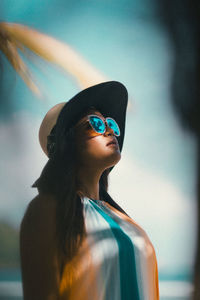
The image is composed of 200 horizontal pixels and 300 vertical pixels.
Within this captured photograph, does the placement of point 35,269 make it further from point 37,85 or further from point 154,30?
point 154,30

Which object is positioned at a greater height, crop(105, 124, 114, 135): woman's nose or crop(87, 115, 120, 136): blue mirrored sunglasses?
crop(87, 115, 120, 136): blue mirrored sunglasses

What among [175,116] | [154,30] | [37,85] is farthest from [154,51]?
[37,85]

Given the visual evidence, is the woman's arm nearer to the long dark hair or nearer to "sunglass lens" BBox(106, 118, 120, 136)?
the long dark hair

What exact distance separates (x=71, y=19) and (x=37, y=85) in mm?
263

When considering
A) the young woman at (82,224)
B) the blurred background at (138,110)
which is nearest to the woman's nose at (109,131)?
the young woman at (82,224)

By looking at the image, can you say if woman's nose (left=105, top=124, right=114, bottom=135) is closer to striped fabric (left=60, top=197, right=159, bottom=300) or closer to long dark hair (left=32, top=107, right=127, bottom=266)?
long dark hair (left=32, top=107, right=127, bottom=266)

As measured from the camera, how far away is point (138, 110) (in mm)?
1667

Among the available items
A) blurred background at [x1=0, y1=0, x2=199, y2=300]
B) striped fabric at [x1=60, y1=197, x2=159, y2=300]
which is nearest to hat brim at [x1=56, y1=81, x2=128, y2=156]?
blurred background at [x1=0, y1=0, x2=199, y2=300]

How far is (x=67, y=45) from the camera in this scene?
1.60 meters

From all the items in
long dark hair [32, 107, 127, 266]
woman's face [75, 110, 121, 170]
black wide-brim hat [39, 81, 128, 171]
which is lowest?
long dark hair [32, 107, 127, 266]

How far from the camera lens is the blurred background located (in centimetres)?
150

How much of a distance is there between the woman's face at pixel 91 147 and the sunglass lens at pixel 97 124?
1 cm

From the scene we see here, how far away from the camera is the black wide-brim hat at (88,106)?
1405mm

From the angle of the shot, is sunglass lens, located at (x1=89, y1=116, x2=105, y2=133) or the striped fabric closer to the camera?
the striped fabric
